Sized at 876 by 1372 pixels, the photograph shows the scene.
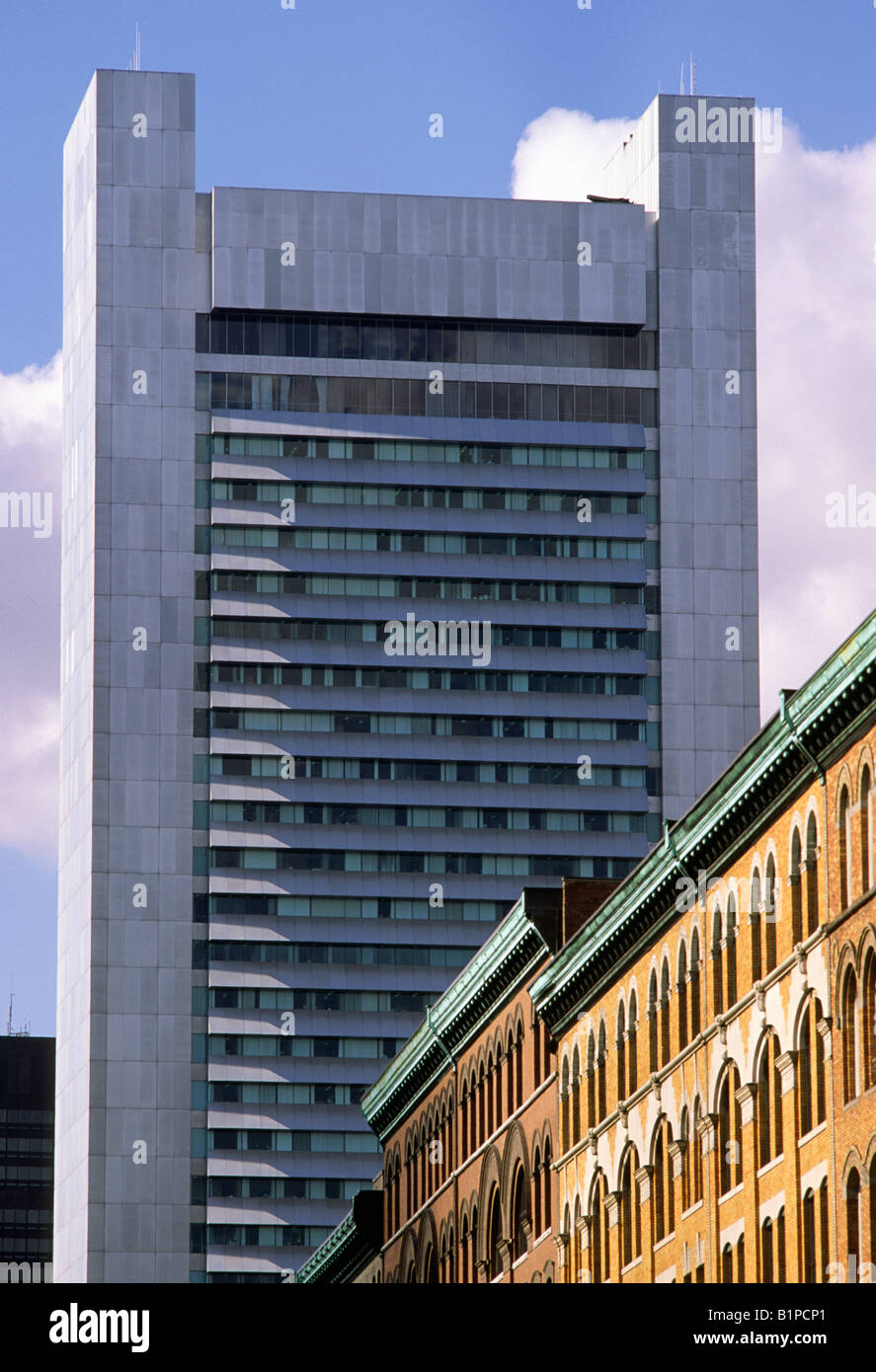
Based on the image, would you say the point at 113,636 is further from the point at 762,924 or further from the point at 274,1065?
the point at 762,924

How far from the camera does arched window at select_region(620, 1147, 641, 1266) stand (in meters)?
83.6

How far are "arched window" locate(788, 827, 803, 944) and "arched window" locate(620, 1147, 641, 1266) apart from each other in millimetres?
16602

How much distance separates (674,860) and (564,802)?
337 ft

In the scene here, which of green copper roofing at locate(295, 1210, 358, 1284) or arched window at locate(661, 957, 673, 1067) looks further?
green copper roofing at locate(295, 1210, 358, 1284)

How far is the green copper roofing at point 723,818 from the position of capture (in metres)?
64.5

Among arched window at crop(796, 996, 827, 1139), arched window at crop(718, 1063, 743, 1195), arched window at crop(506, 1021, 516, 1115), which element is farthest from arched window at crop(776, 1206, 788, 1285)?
arched window at crop(506, 1021, 516, 1115)

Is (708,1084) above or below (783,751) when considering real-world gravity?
below

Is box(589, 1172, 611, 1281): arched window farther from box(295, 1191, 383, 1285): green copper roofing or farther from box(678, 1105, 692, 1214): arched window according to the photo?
box(295, 1191, 383, 1285): green copper roofing

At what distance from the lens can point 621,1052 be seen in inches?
3378

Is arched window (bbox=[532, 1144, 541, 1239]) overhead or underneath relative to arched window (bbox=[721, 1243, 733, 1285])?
overhead

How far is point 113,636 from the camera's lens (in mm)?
184625

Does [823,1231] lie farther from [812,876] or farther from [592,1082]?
[592,1082]
